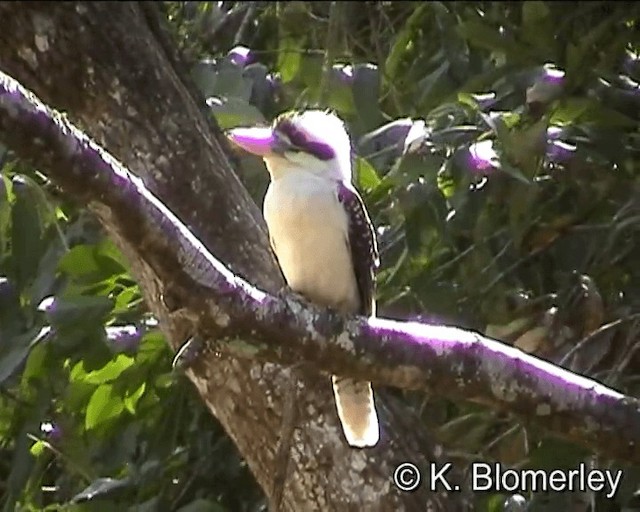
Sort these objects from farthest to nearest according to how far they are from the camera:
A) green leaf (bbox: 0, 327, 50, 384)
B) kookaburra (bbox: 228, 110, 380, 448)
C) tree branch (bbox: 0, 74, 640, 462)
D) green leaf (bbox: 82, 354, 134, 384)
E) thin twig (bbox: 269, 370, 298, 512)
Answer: green leaf (bbox: 82, 354, 134, 384) → green leaf (bbox: 0, 327, 50, 384) → kookaburra (bbox: 228, 110, 380, 448) → thin twig (bbox: 269, 370, 298, 512) → tree branch (bbox: 0, 74, 640, 462)

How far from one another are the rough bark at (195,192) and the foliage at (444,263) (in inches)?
6.3

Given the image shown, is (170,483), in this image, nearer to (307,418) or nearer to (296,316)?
(307,418)

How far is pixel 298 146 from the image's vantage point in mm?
1711

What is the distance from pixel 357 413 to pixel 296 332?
351 mm

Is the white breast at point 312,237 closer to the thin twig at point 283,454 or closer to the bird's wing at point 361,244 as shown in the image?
the bird's wing at point 361,244

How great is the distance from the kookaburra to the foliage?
165mm

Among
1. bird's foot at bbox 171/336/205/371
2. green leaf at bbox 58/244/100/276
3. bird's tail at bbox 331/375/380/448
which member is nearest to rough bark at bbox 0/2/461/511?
bird's tail at bbox 331/375/380/448

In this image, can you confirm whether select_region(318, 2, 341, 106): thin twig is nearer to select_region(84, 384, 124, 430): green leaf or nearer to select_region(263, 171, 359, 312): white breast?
select_region(263, 171, 359, 312): white breast

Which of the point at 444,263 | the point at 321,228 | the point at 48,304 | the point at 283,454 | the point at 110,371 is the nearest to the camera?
the point at 283,454

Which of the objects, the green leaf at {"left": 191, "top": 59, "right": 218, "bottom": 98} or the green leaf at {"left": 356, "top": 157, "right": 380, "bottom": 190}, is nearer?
the green leaf at {"left": 356, "top": 157, "right": 380, "bottom": 190}

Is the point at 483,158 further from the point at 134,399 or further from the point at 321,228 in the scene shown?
the point at 134,399

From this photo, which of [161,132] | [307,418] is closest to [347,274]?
[307,418]

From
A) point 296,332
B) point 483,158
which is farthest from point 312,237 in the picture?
point 296,332

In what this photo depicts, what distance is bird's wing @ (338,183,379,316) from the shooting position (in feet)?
5.49
